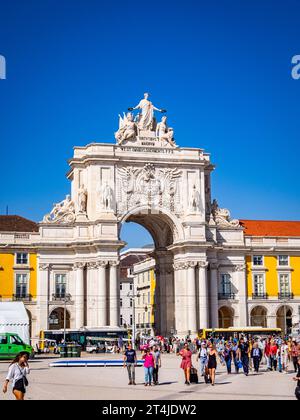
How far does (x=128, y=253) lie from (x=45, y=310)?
185 feet

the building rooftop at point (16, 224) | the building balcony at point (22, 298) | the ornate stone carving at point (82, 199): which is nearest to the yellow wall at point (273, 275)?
the ornate stone carving at point (82, 199)

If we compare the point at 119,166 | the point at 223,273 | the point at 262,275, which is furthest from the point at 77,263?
the point at 262,275

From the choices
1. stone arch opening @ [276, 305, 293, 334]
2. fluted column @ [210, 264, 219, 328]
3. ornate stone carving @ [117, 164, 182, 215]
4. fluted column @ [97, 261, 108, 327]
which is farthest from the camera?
stone arch opening @ [276, 305, 293, 334]

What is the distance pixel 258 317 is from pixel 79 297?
766 inches

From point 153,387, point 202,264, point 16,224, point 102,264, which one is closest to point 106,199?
point 102,264

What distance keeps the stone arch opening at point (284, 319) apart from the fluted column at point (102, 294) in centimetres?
1897

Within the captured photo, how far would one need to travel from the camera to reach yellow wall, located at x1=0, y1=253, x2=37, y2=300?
65938mm

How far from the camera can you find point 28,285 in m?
66.5

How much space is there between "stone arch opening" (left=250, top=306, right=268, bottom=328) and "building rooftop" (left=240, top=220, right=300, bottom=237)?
782cm

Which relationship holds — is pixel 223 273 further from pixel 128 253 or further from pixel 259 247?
pixel 128 253

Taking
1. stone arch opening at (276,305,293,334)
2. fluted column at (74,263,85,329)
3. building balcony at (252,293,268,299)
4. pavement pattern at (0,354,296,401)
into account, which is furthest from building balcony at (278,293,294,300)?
pavement pattern at (0,354,296,401)

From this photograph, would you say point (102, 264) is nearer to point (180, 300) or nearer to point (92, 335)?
point (92, 335)

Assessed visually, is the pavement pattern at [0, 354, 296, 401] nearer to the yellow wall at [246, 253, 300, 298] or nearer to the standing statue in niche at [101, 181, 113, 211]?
the standing statue in niche at [101, 181, 113, 211]

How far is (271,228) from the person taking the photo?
79062 millimetres
